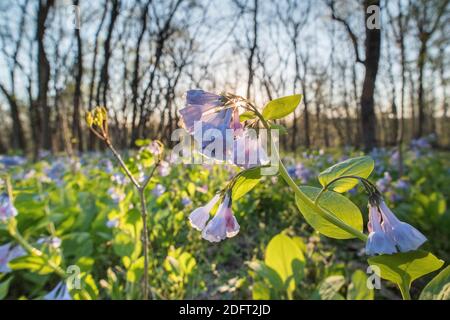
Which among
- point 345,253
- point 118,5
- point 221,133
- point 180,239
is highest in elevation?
point 118,5

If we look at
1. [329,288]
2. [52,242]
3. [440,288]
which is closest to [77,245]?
[52,242]

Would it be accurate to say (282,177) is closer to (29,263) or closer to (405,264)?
(405,264)

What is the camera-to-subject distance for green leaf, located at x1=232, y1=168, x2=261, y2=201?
0.49 metres

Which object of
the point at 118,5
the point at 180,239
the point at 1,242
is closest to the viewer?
the point at 1,242

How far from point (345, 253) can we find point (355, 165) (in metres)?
2.05

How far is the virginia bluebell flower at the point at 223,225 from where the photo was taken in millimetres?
541

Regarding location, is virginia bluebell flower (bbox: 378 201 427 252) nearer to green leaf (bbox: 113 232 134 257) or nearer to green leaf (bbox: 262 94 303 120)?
green leaf (bbox: 262 94 303 120)

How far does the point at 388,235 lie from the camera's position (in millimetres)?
481

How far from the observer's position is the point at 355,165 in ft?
1.78

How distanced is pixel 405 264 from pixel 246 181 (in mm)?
219

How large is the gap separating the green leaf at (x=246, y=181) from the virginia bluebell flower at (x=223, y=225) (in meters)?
0.01

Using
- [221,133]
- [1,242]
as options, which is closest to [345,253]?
[1,242]

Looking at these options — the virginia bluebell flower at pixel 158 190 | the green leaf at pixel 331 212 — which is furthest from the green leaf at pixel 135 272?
the green leaf at pixel 331 212
